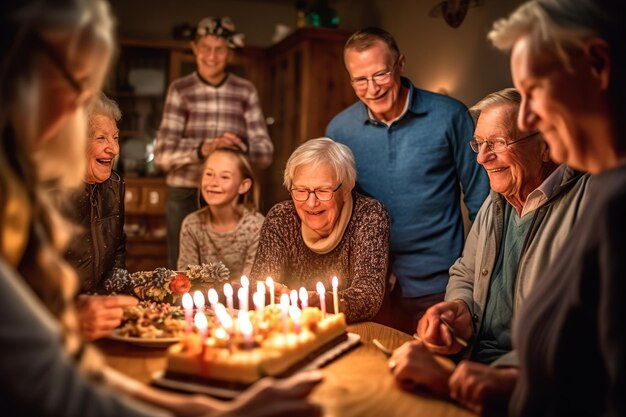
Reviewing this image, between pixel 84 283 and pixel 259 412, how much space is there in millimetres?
1666

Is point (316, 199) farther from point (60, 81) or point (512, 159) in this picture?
point (60, 81)

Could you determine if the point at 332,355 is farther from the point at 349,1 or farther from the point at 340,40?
the point at 349,1

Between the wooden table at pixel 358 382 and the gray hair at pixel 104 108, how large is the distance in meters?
1.19

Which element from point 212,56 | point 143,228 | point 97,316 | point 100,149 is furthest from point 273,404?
point 143,228

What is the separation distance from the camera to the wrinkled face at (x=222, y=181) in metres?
3.79

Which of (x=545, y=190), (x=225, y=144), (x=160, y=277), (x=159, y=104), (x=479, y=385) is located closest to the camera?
(x=479, y=385)

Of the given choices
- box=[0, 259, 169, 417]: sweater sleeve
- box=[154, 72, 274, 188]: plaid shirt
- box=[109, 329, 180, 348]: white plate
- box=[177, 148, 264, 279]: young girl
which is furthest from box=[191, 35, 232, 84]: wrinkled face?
box=[0, 259, 169, 417]: sweater sleeve

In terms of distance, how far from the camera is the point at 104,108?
9.50 ft

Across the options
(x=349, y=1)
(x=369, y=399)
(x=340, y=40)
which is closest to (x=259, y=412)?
(x=369, y=399)

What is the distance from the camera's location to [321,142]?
9.74ft

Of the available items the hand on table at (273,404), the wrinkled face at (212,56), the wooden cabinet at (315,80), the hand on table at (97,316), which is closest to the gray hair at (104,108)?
the hand on table at (97,316)

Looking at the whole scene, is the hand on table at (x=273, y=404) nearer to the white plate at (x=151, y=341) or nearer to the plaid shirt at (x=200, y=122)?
the white plate at (x=151, y=341)

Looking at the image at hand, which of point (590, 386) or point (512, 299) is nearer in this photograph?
point (590, 386)

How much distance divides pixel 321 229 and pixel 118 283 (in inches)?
34.4
